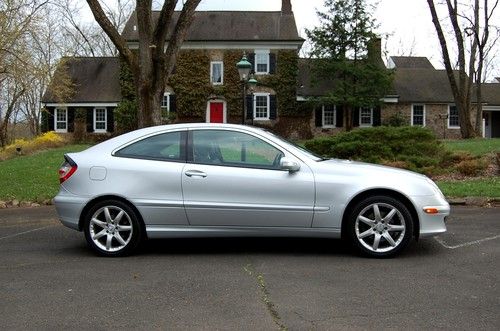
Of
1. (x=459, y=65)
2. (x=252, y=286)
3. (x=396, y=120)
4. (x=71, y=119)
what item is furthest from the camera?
(x=71, y=119)

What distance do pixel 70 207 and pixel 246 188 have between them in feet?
6.72

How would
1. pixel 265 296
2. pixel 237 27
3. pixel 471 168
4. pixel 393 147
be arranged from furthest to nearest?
pixel 237 27, pixel 393 147, pixel 471 168, pixel 265 296

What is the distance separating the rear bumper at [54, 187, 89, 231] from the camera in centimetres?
636

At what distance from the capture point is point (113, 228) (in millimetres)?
6332

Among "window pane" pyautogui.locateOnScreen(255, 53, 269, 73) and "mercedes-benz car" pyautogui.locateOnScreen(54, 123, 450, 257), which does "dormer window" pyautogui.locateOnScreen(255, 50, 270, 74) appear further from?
"mercedes-benz car" pyautogui.locateOnScreen(54, 123, 450, 257)

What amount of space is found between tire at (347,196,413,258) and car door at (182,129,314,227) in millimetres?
527

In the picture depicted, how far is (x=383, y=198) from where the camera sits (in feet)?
19.9

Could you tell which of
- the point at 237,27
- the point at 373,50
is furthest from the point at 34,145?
the point at 373,50

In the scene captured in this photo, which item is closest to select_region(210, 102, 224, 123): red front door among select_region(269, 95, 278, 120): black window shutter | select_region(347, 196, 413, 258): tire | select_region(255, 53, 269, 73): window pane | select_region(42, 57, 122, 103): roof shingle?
select_region(269, 95, 278, 120): black window shutter

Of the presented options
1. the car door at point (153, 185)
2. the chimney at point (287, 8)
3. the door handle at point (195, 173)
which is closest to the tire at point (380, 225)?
the door handle at point (195, 173)

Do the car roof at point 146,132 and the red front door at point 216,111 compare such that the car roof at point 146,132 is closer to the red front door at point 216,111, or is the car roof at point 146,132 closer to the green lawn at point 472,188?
the green lawn at point 472,188

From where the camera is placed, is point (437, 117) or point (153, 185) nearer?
point (153, 185)

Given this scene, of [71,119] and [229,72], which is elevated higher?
[229,72]

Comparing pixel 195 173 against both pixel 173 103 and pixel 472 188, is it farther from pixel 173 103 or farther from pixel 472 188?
pixel 173 103
